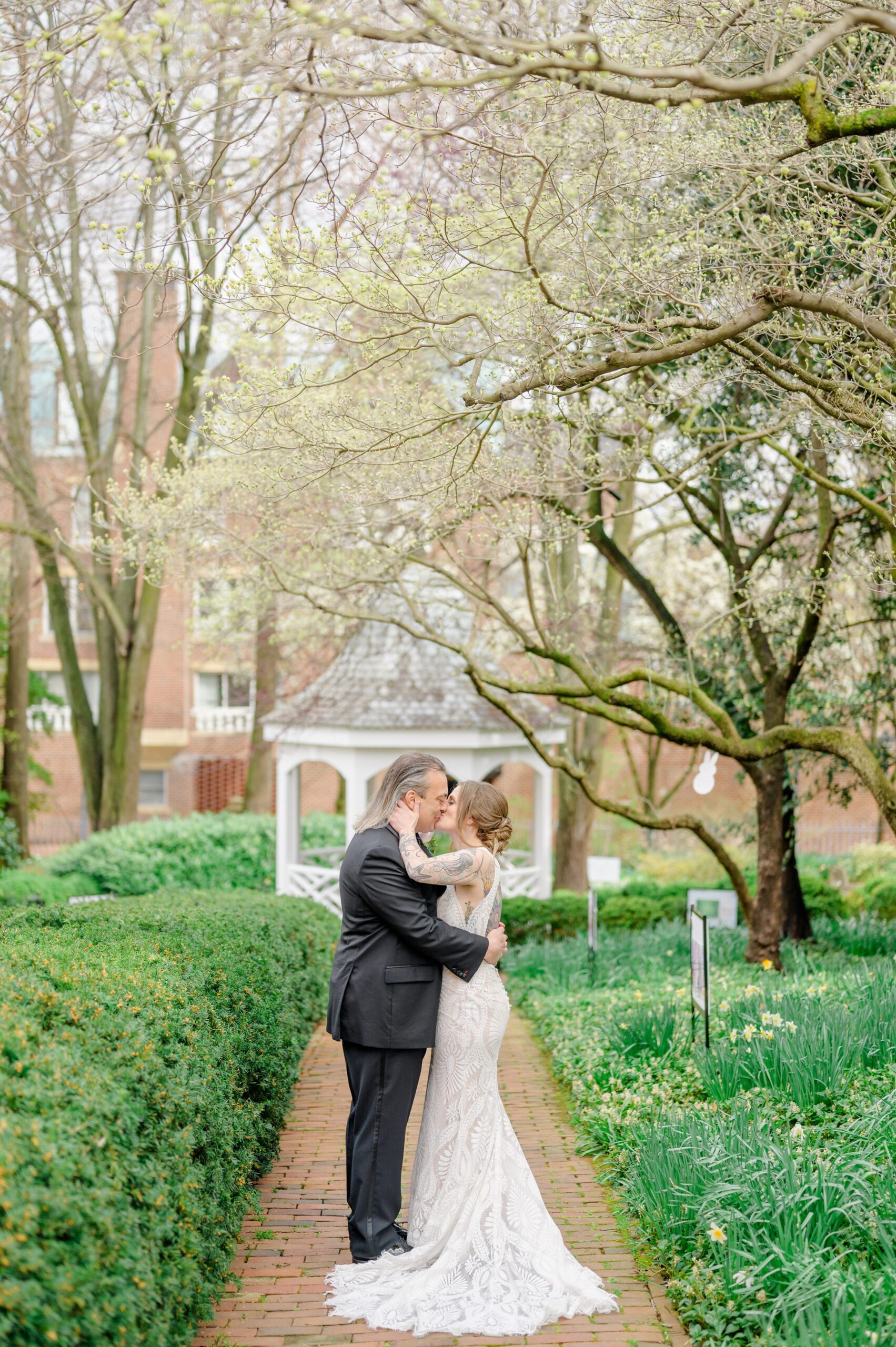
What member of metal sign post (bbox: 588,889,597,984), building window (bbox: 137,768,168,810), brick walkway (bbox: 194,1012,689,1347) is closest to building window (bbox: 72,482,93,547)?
metal sign post (bbox: 588,889,597,984)

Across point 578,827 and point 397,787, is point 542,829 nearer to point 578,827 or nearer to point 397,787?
point 578,827

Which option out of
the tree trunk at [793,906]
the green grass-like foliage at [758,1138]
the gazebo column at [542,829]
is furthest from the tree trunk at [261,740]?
the green grass-like foliage at [758,1138]

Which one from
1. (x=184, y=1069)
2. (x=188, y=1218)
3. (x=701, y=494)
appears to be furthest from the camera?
(x=701, y=494)

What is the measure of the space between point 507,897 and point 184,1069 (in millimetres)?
11220

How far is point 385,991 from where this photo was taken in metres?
4.84

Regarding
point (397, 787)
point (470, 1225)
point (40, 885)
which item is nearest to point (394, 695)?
point (40, 885)

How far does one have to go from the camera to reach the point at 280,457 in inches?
308

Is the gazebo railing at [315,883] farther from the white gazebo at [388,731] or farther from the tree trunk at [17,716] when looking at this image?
the tree trunk at [17,716]

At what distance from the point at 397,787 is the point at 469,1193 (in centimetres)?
158

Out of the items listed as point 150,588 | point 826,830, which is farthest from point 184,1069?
point 826,830

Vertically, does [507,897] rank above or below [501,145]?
below

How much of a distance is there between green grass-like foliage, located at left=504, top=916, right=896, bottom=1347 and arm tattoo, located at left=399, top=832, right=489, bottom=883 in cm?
134

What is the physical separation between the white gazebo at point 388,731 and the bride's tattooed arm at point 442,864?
9.60 metres

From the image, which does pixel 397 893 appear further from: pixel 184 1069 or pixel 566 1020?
pixel 566 1020
